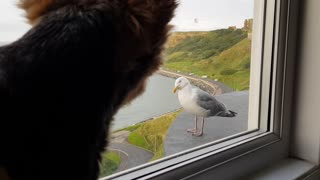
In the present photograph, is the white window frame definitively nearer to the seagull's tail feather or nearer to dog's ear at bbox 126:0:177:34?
the seagull's tail feather

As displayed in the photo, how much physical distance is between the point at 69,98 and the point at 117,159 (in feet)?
1.26

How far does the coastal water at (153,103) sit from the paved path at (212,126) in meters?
0.06

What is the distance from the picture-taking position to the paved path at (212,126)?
79 cm

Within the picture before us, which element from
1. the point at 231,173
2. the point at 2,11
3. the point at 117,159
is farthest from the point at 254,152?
the point at 2,11

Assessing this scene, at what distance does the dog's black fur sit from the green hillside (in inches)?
14.3

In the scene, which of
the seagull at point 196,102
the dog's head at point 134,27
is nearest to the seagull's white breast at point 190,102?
the seagull at point 196,102

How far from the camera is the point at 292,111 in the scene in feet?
3.45

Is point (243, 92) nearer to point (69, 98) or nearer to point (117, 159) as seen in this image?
point (117, 159)

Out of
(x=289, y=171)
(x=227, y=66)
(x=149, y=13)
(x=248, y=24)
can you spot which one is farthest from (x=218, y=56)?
(x=149, y=13)

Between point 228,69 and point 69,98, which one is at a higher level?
point 69,98

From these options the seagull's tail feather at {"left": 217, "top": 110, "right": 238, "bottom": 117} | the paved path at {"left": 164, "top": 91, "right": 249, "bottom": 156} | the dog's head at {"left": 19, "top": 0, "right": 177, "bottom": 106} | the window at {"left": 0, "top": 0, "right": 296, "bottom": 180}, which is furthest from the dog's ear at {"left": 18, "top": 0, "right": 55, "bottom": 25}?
the seagull's tail feather at {"left": 217, "top": 110, "right": 238, "bottom": 117}

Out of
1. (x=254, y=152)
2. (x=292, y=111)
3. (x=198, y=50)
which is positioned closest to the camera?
(x=198, y=50)

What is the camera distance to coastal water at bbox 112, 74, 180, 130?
0.66 m

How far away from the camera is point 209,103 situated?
82 centimetres
